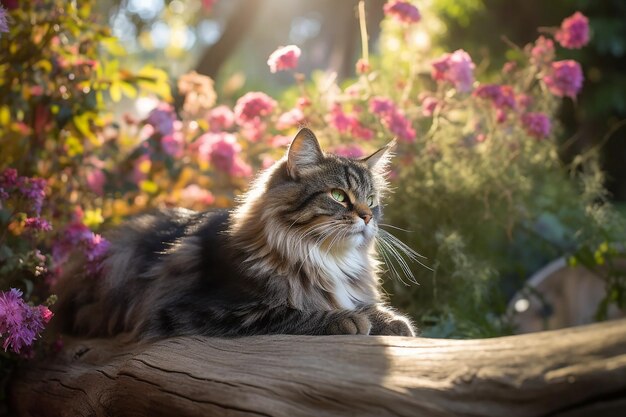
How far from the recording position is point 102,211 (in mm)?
4059

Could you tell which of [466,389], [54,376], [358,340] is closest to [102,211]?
[54,376]

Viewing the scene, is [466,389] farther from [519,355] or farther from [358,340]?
[358,340]

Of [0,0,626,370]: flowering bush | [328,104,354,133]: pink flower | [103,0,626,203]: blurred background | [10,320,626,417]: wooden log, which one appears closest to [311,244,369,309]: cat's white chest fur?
[10,320,626,417]: wooden log

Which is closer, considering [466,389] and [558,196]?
[466,389]

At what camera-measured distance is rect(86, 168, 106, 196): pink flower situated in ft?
13.1

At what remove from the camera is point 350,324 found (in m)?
2.18

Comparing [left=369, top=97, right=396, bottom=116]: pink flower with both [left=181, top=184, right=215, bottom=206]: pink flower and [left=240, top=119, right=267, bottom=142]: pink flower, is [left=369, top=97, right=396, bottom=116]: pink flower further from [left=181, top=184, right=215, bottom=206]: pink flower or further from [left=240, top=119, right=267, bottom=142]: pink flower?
[left=181, top=184, right=215, bottom=206]: pink flower

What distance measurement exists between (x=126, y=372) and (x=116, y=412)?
12cm

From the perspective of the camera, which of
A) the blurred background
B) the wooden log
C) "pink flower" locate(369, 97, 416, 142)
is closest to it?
the wooden log

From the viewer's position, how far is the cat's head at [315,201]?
2.39m

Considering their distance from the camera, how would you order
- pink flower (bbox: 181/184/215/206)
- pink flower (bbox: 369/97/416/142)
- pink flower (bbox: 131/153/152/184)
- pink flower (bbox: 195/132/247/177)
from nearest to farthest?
1. pink flower (bbox: 369/97/416/142)
2. pink flower (bbox: 195/132/247/177)
3. pink flower (bbox: 131/153/152/184)
4. pink flower (bbox: 181/184/215/206)

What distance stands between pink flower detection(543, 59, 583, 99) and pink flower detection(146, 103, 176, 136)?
1967mm

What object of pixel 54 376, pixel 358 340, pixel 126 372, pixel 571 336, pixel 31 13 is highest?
pixel 31 13

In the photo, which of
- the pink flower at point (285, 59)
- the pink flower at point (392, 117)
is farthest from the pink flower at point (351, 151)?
the pink flower at point (285, 59)
